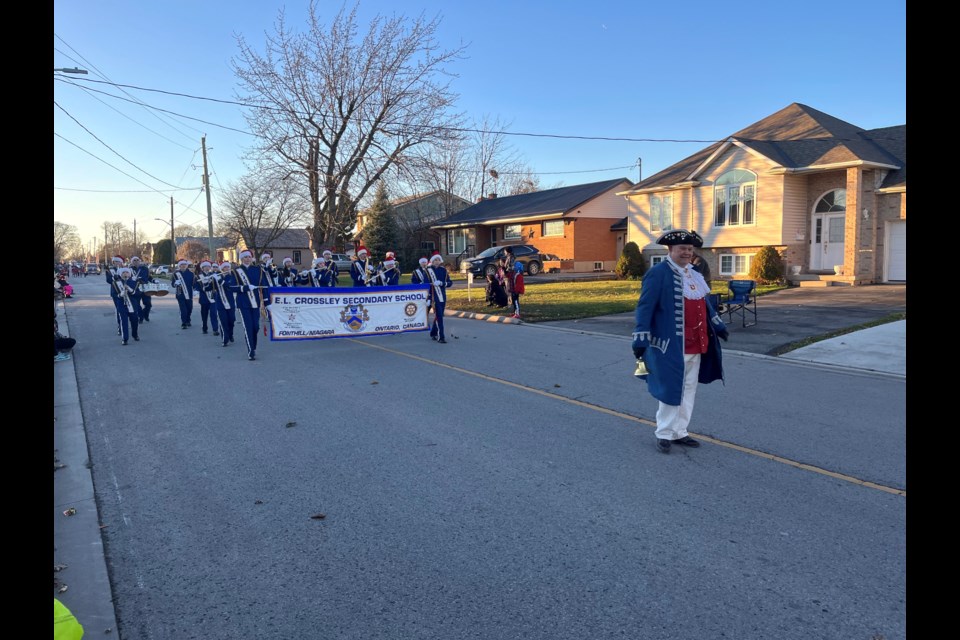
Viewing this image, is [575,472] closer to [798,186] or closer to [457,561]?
[457,561]

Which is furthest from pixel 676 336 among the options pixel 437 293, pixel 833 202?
pixel 833 202

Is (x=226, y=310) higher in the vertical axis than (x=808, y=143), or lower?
lower

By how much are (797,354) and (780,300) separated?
8.70m

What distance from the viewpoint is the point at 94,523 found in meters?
4.47

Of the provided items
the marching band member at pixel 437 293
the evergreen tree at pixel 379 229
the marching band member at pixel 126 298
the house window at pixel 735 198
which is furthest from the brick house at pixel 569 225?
the marching band member at pixel 126 298

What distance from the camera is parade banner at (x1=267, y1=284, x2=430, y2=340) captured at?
11969 millimetres

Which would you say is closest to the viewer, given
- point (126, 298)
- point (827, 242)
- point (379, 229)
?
point (126, 298)

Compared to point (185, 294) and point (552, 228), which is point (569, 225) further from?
point (185, 294)

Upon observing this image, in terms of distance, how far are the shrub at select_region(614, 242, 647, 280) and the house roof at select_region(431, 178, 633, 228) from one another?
747 centimetres

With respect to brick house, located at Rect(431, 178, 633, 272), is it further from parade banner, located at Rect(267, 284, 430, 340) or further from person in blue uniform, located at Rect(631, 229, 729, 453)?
person in blue uniform, located at Rect(631, 229, 729, 453)

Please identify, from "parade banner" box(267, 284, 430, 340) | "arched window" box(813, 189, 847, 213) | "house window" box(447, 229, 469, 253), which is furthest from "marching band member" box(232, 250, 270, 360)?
"house window" box(447, 229, 469, 253)

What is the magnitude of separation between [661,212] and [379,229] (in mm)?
24169

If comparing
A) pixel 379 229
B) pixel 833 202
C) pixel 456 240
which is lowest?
pixel 833 202

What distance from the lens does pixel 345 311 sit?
41.5ft
